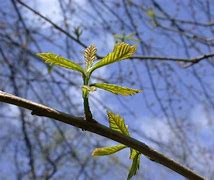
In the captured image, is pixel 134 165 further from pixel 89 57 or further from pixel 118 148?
pixel 89 57

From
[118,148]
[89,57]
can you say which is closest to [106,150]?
[118,148]

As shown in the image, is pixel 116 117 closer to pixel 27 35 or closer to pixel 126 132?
pixel 126 132

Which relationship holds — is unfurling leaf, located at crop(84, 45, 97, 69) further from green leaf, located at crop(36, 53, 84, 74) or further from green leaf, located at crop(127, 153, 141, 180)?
green leaf, located at crop(127, 153, 141, 180)

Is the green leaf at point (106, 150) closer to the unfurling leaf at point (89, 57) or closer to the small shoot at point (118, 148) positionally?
the small shoot at point (118, 148)

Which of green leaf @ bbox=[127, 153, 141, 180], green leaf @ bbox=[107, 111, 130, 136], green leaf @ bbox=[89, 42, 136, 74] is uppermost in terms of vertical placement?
green leaf @ bbox=[89, 42, 136, 74]

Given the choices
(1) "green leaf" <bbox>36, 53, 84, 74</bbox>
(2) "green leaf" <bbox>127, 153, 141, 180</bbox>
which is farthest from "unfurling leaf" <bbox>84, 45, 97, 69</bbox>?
(2) "green leaf" <bbox>127, 153, 141, 180</bbox>

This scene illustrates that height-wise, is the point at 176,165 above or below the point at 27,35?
below

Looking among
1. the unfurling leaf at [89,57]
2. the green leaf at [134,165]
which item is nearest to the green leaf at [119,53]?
the unfurling leaf at [89,57]

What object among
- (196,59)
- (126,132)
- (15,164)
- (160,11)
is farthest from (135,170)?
(15,164)

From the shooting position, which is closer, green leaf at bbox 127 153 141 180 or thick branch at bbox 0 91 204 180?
thick branch at bbox 0 91 204 180
